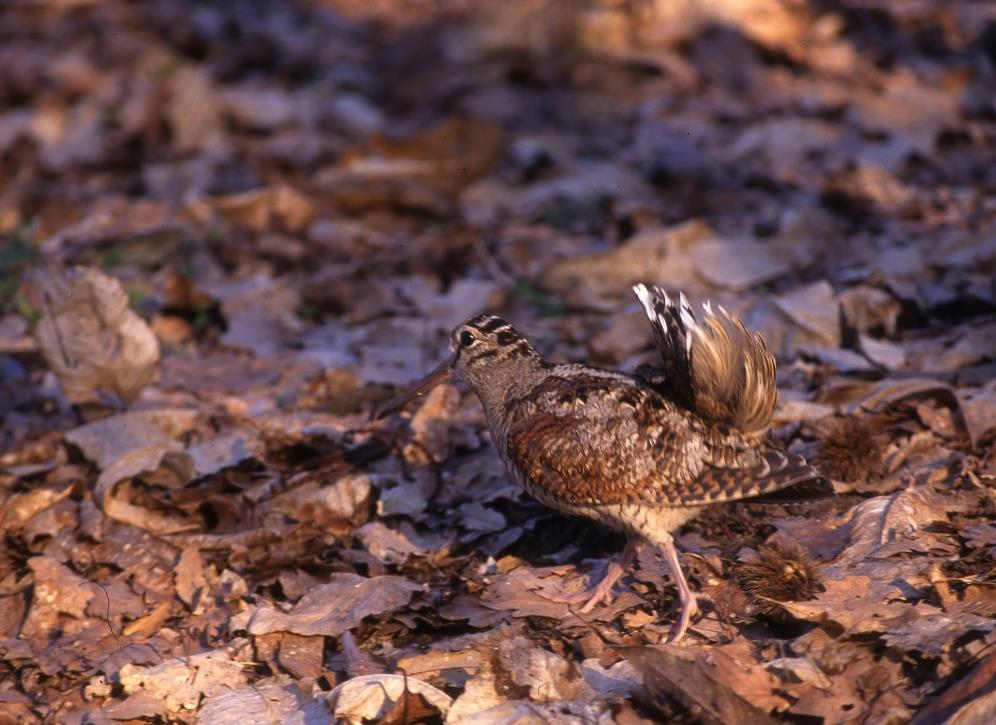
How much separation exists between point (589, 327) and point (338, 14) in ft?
25.4

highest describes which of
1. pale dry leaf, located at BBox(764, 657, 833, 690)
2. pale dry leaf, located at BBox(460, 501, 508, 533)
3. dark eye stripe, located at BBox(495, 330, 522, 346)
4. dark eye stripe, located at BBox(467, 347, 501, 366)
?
dark eye stripe, located at BBox(495, 330, 522, 346)

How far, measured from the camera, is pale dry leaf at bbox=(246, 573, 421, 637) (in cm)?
464

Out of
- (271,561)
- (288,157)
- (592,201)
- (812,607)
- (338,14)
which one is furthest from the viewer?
(338,14)

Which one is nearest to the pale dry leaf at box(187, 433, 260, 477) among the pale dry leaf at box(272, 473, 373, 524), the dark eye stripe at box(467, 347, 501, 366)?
the pale dry leaf at box(272, 473, 373, 524)

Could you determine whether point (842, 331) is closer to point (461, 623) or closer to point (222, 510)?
point (461, 623)

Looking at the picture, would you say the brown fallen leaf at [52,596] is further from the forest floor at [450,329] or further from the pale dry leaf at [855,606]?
the pale dry leaf at [855,606]

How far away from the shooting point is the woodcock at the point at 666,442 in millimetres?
4508

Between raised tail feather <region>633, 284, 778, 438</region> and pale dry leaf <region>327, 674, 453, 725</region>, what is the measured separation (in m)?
1.58

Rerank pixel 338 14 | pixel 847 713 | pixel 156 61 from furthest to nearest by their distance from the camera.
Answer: pixel 338 14
pixel 156 61
pixel 847 713

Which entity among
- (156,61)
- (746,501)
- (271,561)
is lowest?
(271,561)

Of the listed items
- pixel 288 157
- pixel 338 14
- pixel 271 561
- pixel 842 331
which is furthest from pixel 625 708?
pixel 338 14

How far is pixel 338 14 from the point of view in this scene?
1345cm

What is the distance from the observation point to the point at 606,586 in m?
4.77

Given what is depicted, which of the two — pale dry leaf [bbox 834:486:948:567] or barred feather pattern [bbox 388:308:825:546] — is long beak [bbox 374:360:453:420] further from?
pale dry leaf [bbox 834:486:948:567]
